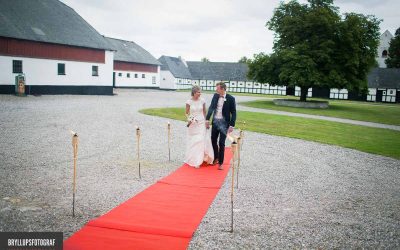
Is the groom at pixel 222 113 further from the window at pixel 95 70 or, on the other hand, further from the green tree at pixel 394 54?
the green tree at pixel 394 54

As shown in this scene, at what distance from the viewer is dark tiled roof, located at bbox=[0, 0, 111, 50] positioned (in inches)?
1138

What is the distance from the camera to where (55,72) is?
31.5 m

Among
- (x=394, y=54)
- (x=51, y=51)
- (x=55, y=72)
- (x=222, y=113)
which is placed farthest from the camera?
(x=394, y=54)

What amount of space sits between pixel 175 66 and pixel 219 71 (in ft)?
33.5

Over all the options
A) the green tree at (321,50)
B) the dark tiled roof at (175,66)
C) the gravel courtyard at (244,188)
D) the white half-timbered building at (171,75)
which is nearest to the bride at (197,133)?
the gravel courtyard at (244,188)

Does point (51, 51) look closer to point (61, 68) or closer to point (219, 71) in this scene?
point (61, 68)

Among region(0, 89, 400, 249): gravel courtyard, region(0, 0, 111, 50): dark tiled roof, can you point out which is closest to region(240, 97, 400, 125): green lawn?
region(0, 89, 400, 249): gravel courtyard

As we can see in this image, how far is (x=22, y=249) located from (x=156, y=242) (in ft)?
5.42

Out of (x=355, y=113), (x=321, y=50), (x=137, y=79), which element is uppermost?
(x=321, y=50)

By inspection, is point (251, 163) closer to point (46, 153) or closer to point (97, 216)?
point (97, 216)

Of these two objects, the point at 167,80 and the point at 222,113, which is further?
the point at 167,80

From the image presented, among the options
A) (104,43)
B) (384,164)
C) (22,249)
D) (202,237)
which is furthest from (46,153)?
(104,43)

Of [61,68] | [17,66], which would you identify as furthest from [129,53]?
[17,66]

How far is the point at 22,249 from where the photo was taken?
12.8 feet
